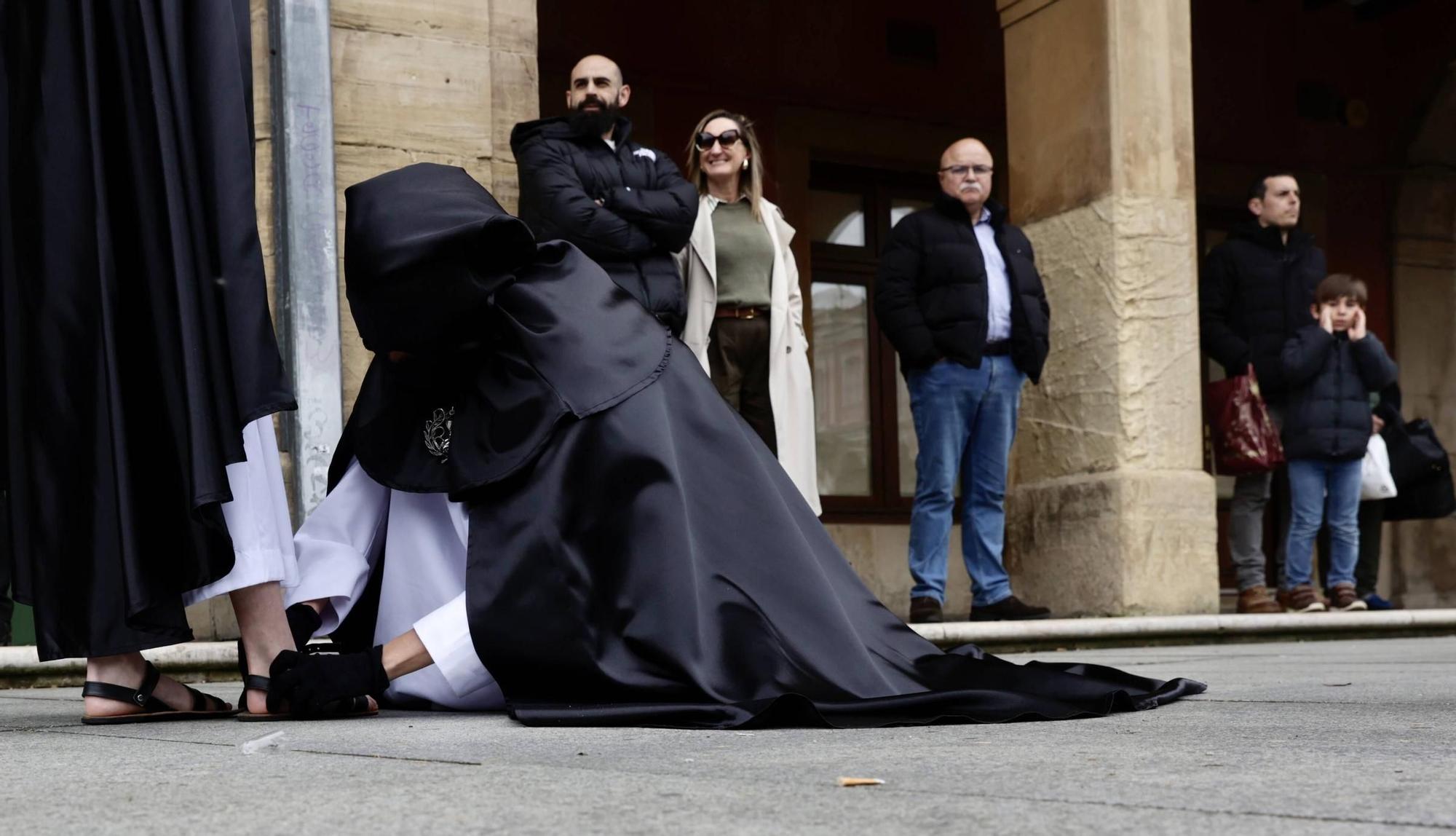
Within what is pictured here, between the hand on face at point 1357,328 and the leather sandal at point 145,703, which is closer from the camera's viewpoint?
the leather sandal at point 145,703

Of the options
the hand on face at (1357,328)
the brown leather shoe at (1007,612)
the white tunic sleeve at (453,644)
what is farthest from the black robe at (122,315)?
the hand on face at (1357,328)

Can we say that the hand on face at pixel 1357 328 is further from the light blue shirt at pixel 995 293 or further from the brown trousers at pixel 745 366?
the brown trousers at pixel 745 366

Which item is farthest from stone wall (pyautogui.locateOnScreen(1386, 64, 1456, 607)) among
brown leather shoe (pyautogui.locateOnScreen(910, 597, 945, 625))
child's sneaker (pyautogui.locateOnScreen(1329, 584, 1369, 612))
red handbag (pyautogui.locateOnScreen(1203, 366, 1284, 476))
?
brown leather shoe (pyautogui.locateOnScreen(910, 597, 945, 625))

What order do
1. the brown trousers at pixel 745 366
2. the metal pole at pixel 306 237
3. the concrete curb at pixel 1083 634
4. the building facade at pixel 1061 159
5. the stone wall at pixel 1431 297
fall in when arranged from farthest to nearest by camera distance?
1. the stone wall at pixel 1431 297
2. the building facade at pixel 1061 159
3. the brown trousers at pixel 745 366
4. the metal pole at pixel 306 237
5. the concrete curb at pixel 1083 634

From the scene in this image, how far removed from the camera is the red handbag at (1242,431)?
859 centimetres

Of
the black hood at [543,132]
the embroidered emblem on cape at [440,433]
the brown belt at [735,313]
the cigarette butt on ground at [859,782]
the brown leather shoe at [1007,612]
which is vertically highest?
the black hood at [543,132]

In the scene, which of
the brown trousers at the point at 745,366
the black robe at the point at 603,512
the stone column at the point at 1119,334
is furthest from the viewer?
the stone column at the point at 1119,334

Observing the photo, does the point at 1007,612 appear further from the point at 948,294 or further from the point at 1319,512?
the point at 1319,512

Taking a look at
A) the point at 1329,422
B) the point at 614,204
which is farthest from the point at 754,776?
the point at 1329,422

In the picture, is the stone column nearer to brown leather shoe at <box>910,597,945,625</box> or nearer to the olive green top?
brown leather shoe at <box>910,597,945,625</box>

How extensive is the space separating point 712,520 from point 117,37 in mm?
1485

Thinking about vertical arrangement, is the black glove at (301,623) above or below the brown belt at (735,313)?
below

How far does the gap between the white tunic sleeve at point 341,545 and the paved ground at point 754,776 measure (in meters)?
0.36

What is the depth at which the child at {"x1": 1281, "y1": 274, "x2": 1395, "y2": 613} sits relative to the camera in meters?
8.73
